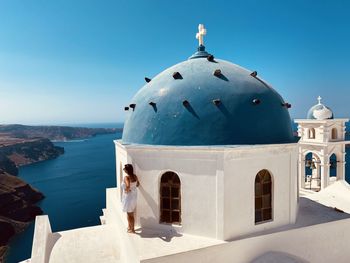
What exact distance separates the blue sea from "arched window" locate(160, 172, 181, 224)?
81.9 feet

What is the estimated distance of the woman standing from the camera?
6582 millimetres

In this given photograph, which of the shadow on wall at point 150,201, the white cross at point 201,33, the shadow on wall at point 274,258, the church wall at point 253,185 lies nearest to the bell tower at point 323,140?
the church wall at point 253,185

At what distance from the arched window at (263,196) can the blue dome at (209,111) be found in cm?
93

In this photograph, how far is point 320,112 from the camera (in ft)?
48.8

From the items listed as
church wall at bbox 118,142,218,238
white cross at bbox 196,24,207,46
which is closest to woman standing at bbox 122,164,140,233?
church wall at bbox 118,142,218,238

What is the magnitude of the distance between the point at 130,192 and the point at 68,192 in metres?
43.6

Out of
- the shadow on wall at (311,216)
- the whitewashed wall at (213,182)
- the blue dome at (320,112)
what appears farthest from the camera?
the blue dome at (320,112)

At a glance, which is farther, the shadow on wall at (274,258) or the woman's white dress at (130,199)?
the woman's white dress at (130,199)

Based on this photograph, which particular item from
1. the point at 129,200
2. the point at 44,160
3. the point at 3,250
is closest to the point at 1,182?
the point at 3,250

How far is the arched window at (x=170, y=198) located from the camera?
6.61 m

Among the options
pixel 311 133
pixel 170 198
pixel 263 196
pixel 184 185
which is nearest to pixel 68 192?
pixel 311 133

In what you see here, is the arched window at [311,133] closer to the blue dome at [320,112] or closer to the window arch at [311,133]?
the window arch at [311,133]

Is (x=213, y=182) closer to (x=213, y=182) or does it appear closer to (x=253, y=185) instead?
(x=213, y=182)

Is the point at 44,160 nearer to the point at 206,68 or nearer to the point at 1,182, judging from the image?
the point at 1,182
